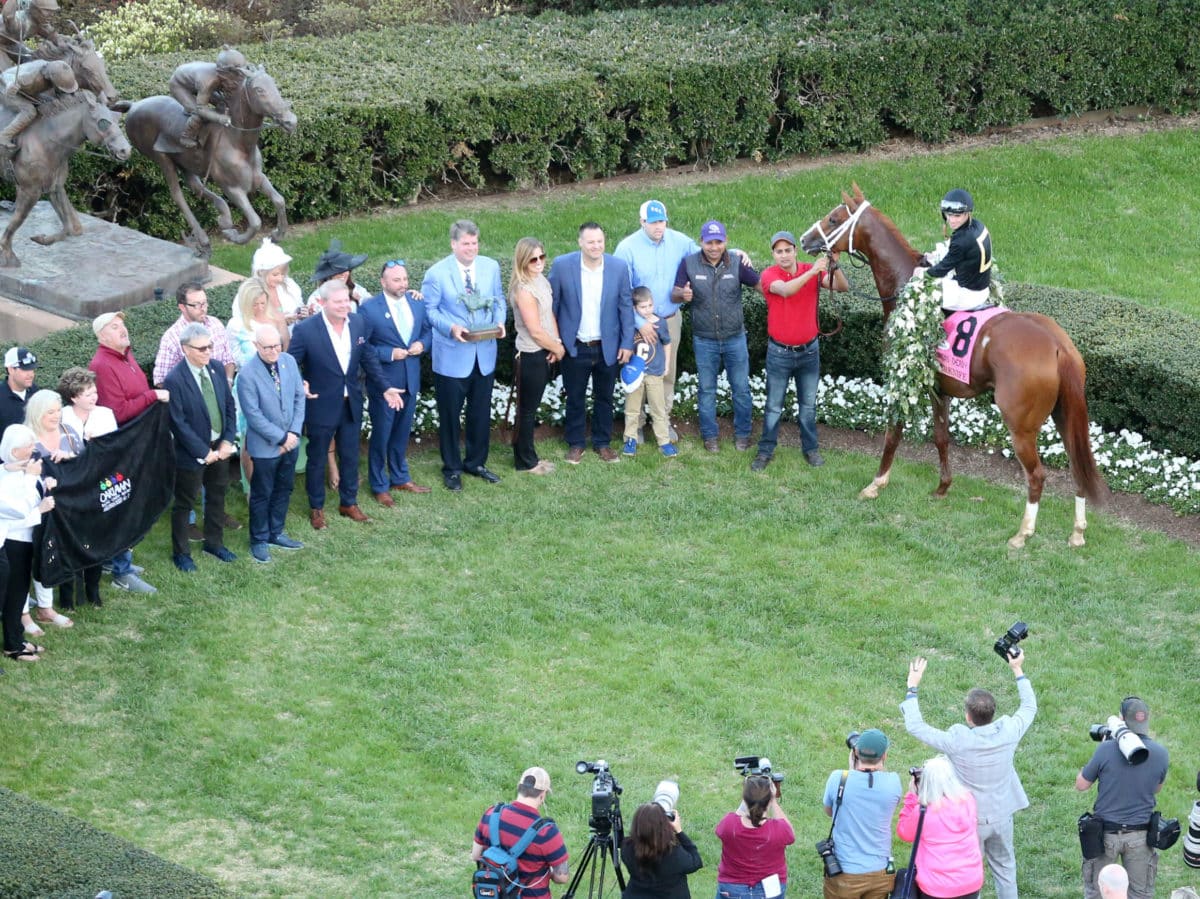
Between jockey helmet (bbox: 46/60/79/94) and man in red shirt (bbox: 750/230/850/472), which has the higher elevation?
jockey helmet (bbox: 46/60/79/94)

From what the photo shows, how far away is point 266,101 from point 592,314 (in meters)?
3.41

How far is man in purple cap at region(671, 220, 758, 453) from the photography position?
12352 mm

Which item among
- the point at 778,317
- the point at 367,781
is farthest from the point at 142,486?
the point at 778,317

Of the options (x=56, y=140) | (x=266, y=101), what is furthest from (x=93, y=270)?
(x=266, y=101)

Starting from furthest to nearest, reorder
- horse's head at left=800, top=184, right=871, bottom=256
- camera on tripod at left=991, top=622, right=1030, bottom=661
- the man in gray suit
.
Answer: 1. horse's head at left=800, top=184, right=871, bottom=256
2. camera on tripod at left=991, top=622, right=1030, bottom=661
3. the man in gray suit

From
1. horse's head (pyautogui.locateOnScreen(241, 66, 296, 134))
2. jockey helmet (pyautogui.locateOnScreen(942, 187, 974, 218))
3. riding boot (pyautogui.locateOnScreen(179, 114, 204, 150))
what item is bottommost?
riding boot (pyautogui.locateOnScreen(179, 114, 204, 150))

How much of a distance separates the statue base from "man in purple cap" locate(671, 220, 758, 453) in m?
4.50

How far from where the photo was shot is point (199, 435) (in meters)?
10.5

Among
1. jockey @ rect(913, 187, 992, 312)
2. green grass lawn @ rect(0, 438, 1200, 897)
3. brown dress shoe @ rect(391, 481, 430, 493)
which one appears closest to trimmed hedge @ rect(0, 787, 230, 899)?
green grass lawn @ rect(0, 438, 1200, 897)

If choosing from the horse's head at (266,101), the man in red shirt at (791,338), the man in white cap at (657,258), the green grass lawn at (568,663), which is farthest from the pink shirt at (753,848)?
the horse's head at (266,101)

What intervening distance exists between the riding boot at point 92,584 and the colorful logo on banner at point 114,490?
16.0 inches

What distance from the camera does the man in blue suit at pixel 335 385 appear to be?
36.3 feet

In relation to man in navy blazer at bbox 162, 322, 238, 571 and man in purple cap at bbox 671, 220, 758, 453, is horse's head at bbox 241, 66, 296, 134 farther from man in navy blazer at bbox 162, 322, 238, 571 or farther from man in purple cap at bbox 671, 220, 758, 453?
man in purple cap at bbox 671, 220, 758, 453

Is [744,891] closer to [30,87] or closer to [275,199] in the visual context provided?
[275,199]
